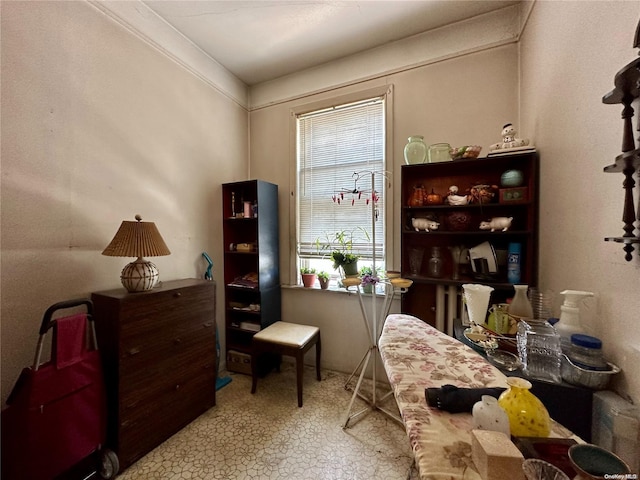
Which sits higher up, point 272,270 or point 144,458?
point 272,270

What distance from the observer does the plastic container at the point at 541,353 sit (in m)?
0.95

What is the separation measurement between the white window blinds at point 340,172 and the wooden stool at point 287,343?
0.82 m

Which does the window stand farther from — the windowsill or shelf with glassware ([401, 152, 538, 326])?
shelf with glassware ([401, 152, 538, 326])

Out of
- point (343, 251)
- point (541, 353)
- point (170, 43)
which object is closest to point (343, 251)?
point (343, 251)

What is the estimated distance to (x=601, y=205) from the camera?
0.99 meters

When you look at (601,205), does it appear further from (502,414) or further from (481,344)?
(502,414)

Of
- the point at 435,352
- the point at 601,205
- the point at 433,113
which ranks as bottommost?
the point at 435,352

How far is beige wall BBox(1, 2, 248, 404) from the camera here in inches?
52.4

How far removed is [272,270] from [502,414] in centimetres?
230

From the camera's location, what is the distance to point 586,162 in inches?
43.2

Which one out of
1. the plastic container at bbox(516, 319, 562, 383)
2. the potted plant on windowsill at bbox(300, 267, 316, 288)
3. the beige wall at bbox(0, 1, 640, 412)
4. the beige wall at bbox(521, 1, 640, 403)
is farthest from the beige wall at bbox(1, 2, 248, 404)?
the beige wall at bbox(521, 1, 640, 403)

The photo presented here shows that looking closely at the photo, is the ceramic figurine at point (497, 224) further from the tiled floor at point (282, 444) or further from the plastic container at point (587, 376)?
the tiled floor at point (282, 444)

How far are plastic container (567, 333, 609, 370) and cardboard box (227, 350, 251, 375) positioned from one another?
2.50 m

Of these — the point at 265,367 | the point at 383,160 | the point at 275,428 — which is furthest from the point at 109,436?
the point at 383,160
